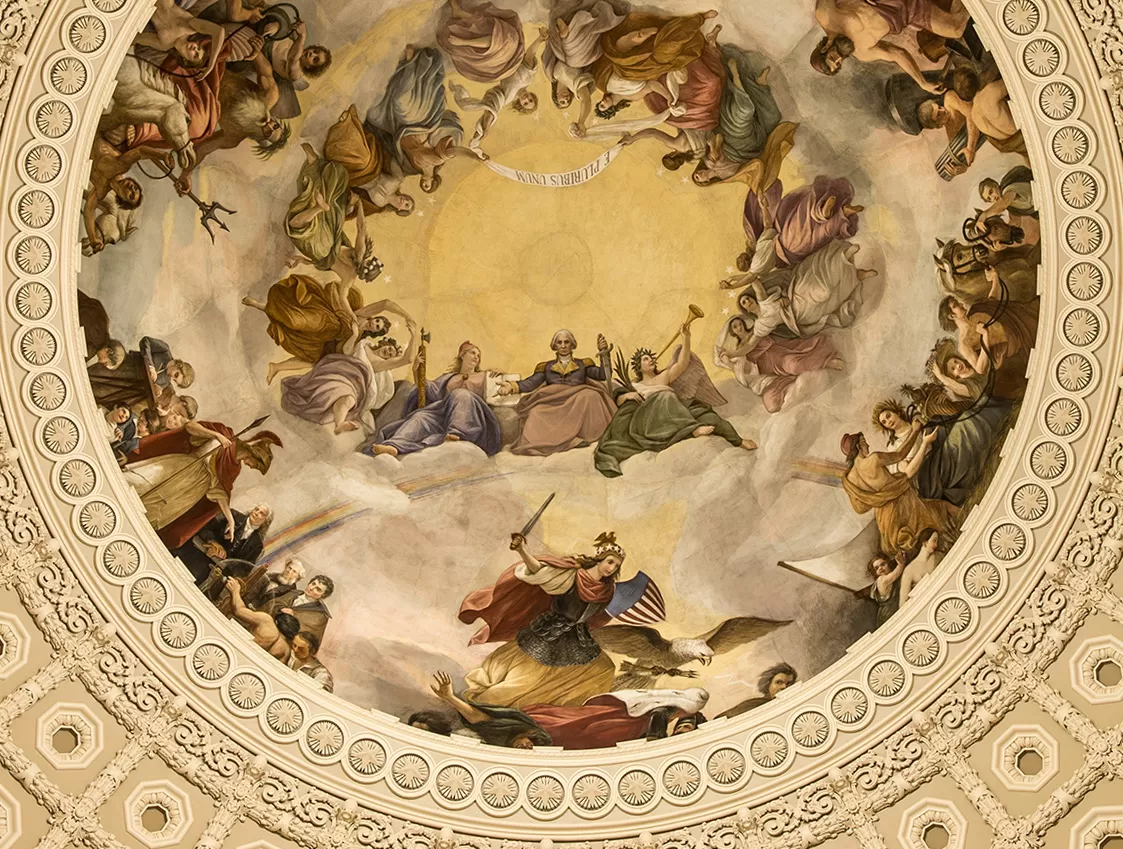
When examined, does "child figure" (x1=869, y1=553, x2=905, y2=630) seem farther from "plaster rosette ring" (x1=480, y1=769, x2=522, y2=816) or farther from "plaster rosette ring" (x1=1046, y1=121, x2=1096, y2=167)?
"plaster rosette ring" (x1=1046, y1=121, x2=1096, y2=167)

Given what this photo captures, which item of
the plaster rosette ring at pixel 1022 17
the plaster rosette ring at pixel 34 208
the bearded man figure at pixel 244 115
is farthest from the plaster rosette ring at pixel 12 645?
the plaster rosette ring at pixel 1022 17

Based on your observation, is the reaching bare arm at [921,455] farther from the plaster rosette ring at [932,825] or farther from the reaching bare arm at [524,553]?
the reaching bare arm at [524,553]

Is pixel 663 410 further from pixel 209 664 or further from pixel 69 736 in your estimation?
pixel 69 736

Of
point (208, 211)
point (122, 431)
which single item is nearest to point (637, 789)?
point (122, 431)

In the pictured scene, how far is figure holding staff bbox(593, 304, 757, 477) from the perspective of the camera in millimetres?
18234

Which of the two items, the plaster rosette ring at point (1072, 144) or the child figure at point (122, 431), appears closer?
the plaster rosette ring at point (1072, 144)

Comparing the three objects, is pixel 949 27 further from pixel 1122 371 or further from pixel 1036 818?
pixel 1036 818

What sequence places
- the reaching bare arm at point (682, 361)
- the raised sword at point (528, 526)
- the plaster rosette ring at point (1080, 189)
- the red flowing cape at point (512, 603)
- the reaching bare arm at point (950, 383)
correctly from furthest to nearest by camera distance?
the reaching bare arm at point (682, 361) < the raised sword at point (528, 526) < the red flowing cape at point (512, 603) < the reaching bare arm at point (950, 383) < the plaster rosette ring at point (1080, 189)

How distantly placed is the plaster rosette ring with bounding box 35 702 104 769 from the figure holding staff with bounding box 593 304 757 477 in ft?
21.5

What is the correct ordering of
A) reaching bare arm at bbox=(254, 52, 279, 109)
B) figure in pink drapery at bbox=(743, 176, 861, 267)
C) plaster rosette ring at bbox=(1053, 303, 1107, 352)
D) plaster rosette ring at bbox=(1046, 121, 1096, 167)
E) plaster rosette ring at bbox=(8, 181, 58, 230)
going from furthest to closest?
figure in pink drapery at bbox=(743, 176, 861, 267)
reaching bare arm at bbox=(254, 52, 279, 109)
plaster rosette ring at bbox=(1053, 303, 1107, 352)
plaster rosette ring at bbox=(1046, 121, 1096, 167)
plaster rosette ring at bbox=(8, 181, 58, 230)

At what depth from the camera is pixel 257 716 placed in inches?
605

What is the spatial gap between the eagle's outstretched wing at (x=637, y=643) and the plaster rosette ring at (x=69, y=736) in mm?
5489

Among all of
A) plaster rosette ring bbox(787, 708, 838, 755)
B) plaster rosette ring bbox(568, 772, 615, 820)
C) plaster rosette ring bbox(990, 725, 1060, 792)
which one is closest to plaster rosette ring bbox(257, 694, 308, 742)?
plaster rosette ring bbox(568, 772, 615, 820)

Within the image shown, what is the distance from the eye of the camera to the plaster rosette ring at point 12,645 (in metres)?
14.3
